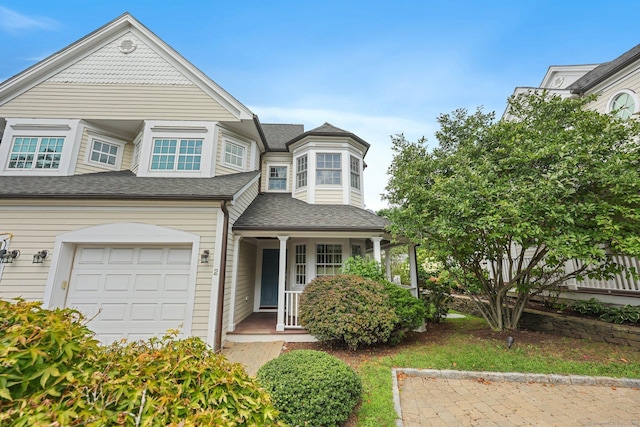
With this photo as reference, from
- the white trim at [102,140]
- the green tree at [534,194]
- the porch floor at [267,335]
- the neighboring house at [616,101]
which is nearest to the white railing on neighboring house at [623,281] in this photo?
the neighboring house at [616,101]

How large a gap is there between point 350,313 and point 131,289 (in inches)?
218

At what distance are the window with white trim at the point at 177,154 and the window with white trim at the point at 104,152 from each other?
6.31ft

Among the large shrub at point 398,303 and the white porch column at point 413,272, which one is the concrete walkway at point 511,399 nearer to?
the large shrub at point 398,303

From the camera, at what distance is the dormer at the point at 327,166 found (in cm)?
989

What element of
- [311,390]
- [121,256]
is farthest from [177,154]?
[311,390]

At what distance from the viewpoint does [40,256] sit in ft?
20.5

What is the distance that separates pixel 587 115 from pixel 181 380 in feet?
29.0

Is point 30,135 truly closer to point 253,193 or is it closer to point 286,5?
point 253,193

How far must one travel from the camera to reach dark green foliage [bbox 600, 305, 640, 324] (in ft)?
19.9

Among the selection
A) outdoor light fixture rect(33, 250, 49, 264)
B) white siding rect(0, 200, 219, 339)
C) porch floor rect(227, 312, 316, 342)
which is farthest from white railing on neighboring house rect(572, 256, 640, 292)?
outdoor light fixture rect(33, 250, 49, 264)

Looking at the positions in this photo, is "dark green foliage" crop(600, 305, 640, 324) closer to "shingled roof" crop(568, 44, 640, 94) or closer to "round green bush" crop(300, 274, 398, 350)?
"round green bush" crop(300, 274, 398, 350)

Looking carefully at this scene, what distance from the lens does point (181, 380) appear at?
1.80 meters

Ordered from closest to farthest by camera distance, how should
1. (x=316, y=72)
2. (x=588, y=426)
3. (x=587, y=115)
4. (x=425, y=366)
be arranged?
(x=588, y=426) → (x=425, y=366) → (x=587, y=115) → (x=316, y=72)

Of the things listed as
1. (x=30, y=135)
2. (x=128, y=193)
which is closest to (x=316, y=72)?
(x=128, y=193)
